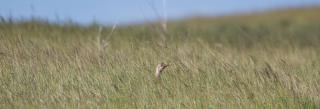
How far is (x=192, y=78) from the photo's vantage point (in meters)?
6.24

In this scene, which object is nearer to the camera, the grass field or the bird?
the grass field

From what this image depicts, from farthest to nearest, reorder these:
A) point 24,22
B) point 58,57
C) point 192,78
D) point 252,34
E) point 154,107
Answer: point 252,34 → point 24,22 → point 58,57 → point 192,78 → point 154,107

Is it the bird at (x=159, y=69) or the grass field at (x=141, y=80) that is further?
the bird at (x=159, y=69)

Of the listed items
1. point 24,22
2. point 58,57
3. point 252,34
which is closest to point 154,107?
point 58,57

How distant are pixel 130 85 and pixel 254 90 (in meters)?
0.86

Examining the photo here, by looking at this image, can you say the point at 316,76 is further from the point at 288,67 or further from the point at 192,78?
the point at 192,78

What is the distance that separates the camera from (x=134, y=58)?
7.03 metres

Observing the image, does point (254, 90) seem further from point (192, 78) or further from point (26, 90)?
point (26, 90)

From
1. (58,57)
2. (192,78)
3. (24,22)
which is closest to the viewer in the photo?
(192,78)

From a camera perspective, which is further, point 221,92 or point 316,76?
point 316,76

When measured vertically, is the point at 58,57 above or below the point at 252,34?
above

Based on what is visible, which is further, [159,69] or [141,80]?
[159,69]

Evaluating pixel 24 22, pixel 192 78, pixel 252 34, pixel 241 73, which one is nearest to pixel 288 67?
pixel 241 73

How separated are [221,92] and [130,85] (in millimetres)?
634
